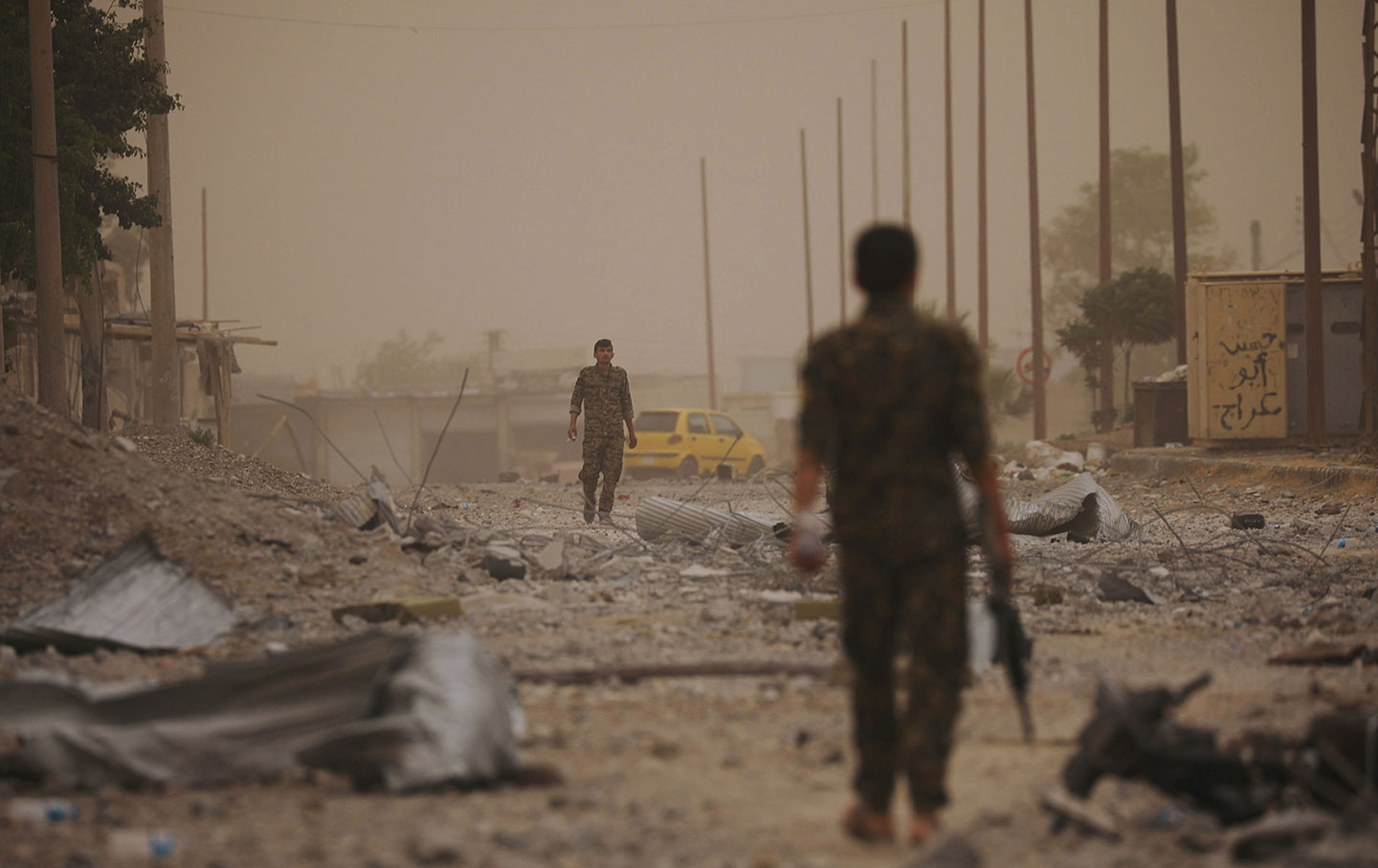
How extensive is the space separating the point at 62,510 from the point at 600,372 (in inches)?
230

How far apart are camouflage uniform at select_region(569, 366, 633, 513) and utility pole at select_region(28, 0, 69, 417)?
643cm

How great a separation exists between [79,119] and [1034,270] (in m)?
21.8

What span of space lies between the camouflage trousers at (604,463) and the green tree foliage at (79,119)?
8681mm

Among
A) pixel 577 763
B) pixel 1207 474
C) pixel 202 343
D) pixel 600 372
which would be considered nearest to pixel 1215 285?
pixel 1207 474

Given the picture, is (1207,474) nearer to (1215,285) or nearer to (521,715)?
(1215,285)

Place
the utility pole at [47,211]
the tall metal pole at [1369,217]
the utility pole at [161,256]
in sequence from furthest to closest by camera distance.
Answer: the utility pole at [161,256]
the tall metal pole at [1369,217]
the utility pole at [47,211]

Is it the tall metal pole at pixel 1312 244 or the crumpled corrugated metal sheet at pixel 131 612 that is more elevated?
the tall metal pole at pixel 1312 244

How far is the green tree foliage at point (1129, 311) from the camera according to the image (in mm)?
28062

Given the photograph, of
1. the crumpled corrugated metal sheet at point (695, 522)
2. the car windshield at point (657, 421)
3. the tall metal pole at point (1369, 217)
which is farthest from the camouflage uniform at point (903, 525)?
the car windshield at point (657, 421)

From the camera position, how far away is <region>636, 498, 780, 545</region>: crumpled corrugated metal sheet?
33.7 feet

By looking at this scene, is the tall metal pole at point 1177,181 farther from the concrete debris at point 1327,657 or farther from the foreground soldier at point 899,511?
the foreground soldier at point 899,511

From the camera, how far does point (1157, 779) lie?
11.8 ft

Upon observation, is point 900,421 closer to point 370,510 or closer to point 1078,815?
point 1078,815

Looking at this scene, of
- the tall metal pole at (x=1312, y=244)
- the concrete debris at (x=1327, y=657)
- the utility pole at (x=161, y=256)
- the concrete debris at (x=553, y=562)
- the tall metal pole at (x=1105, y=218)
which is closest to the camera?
the concrete debris at (x=1327, y=657)
